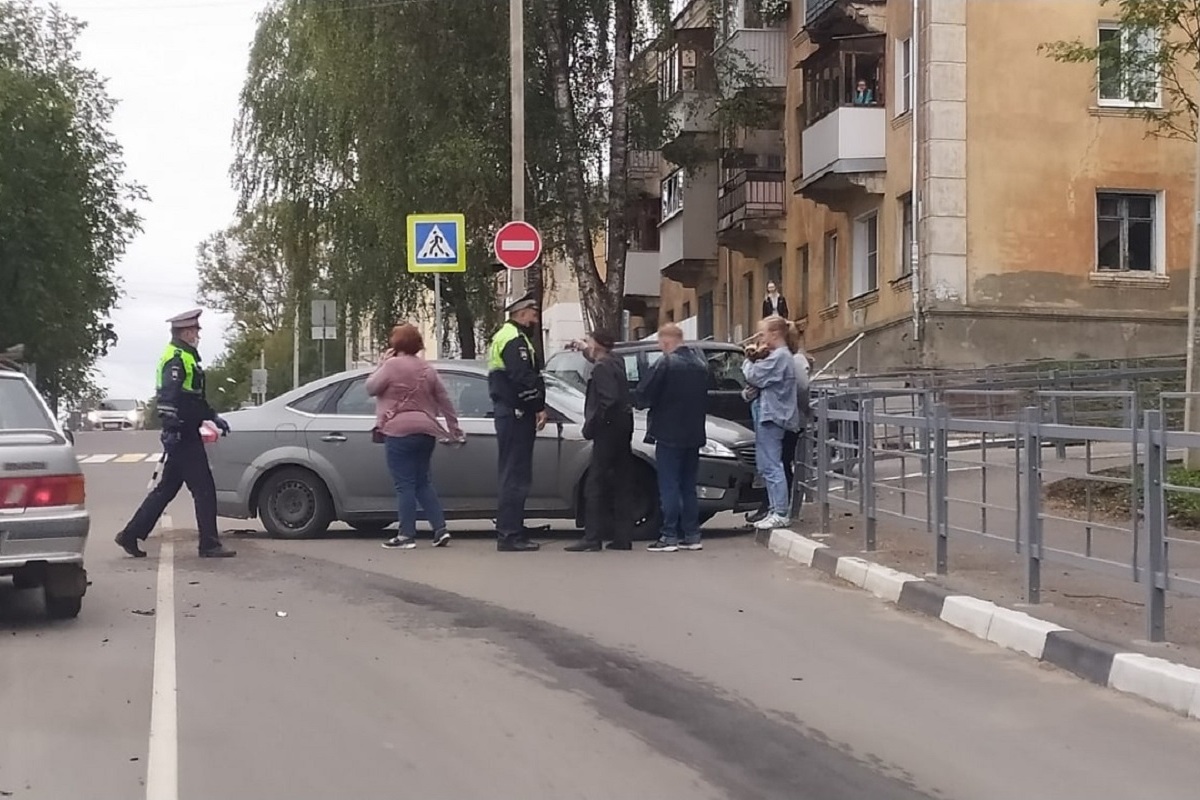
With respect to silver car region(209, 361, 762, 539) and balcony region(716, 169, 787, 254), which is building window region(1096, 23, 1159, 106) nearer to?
silver car region(209, 361, 762, 539)

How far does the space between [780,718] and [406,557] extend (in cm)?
585

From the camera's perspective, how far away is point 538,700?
723 cm

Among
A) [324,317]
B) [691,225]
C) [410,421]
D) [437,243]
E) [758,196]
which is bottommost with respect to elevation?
[410,421]

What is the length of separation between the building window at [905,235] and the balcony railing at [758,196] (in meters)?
6.19

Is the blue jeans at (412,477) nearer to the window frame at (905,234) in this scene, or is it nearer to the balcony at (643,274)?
the window frame at (905,234)

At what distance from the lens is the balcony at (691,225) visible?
39.5 m

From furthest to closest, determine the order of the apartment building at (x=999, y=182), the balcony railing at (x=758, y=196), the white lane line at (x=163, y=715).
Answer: the balcony railing at (x=758, y=196)
the apartment building at (x=999, y=182)
the white lane line at (x=163, y=715)

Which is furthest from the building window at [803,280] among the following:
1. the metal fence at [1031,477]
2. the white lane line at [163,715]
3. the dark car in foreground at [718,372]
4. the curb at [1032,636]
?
the white lane line at [163,715]

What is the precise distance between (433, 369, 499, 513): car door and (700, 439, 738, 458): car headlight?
178 cm

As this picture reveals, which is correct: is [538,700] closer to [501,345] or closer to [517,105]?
[501,345]

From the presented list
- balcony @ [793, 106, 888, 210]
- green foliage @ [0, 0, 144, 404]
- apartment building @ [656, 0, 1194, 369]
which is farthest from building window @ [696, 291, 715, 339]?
green foliage @ [0, 0, 144, 404]

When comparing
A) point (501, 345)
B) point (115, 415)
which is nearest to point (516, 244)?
point (501, 345)

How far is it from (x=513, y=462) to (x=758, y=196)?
24.5m

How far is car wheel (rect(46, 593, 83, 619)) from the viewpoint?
30.2 feet
